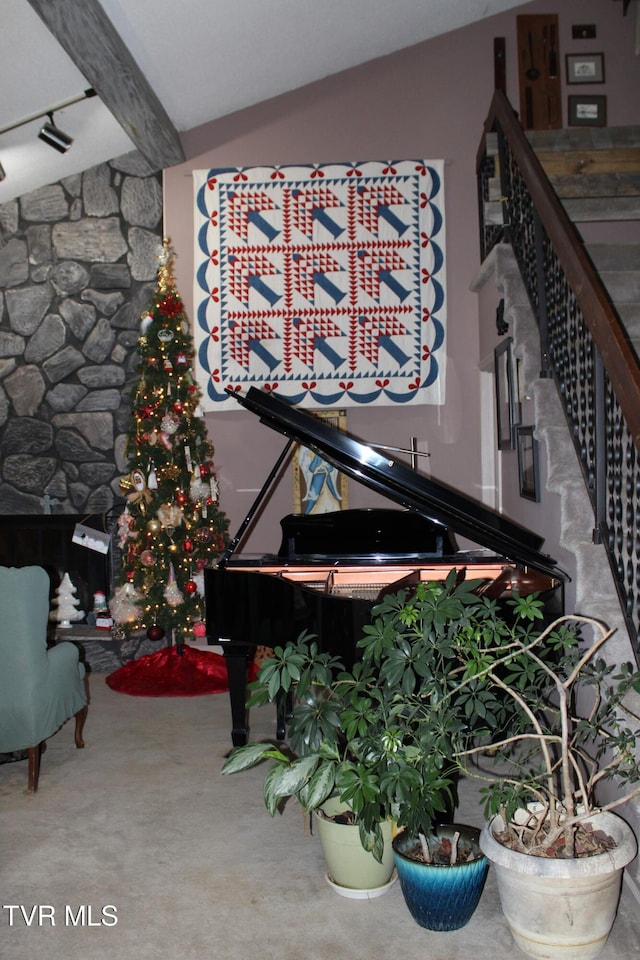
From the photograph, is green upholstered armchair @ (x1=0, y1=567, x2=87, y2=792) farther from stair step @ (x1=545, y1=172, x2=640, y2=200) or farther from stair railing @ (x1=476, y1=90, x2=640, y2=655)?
stair step @ (x1=545, y1=172, x2=640, y2=200)

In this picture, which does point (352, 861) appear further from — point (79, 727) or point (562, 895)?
point (79, 727)

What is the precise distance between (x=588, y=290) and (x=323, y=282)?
3.03 meters

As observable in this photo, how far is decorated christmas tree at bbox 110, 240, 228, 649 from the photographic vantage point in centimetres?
526

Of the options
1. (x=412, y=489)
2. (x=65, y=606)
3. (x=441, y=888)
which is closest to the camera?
(x=441, y=888)

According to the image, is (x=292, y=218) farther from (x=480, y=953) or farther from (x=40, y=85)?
(x=480, y=953)

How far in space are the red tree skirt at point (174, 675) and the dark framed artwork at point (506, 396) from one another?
2114 millimetres

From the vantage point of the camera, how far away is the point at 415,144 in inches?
225

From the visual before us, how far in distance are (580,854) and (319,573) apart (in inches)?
80.3

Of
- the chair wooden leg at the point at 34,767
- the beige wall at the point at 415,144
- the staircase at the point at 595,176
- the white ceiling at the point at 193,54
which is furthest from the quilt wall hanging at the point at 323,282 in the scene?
the chair wooden leg at the point at 34,767

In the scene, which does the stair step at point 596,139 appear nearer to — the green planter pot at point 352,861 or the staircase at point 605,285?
the staircase at point 605,285

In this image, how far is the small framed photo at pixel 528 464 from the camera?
4.25m

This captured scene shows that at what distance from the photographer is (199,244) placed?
18.9 ft

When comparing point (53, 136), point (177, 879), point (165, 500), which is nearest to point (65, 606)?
point (165, 500)

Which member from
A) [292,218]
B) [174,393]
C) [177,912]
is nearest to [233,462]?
[174,393]
